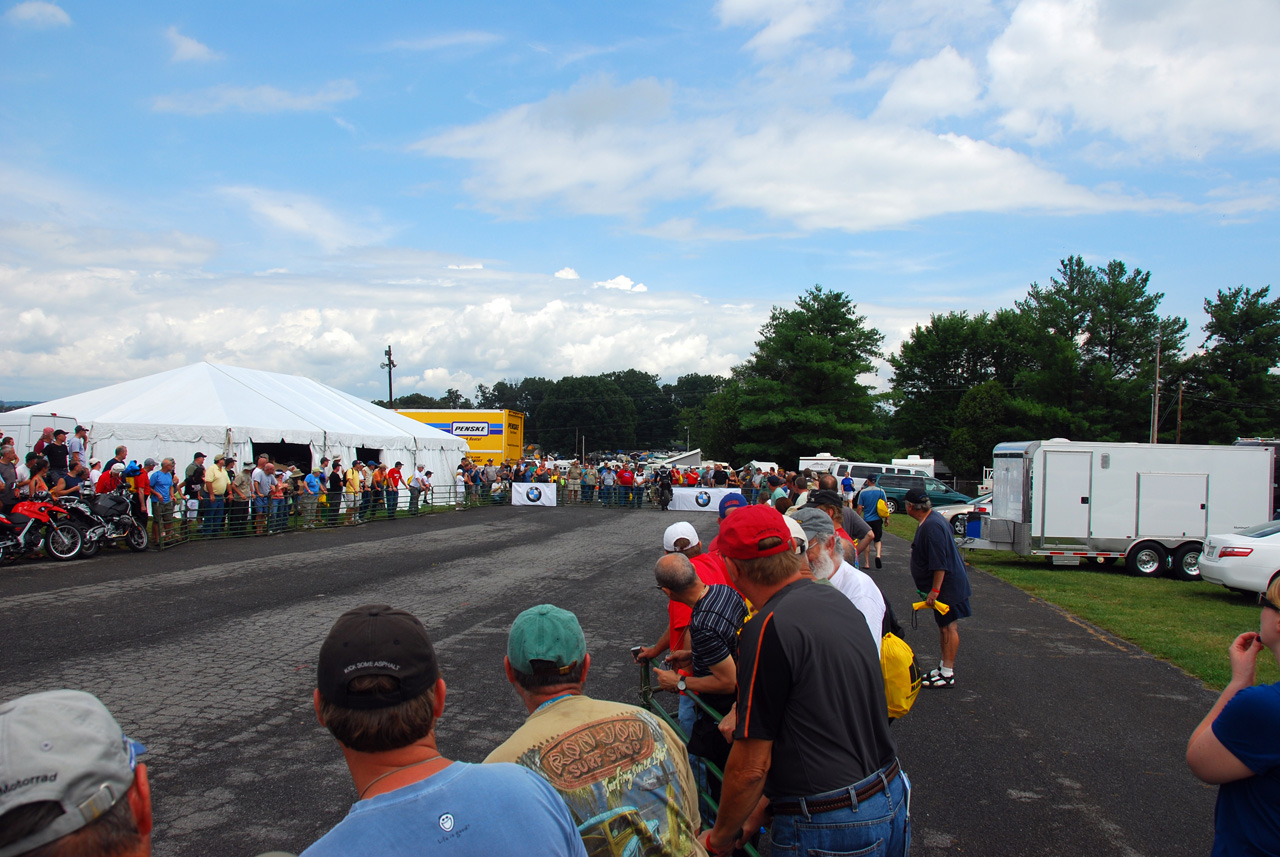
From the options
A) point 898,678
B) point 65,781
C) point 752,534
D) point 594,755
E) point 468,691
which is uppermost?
point 752,534

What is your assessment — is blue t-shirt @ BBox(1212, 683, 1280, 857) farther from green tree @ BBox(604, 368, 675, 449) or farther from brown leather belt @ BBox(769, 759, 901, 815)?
green tree @ BBox(604, 368, 675, 449)

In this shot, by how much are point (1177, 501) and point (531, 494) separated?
23.5m

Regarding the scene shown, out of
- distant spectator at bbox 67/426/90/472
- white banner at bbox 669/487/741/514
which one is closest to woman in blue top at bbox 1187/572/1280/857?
distant spectator at bbox 67/426/90/472

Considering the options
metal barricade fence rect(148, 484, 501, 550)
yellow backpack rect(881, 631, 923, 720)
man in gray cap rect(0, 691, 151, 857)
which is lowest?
metal barricade fence rect(148, 484, 501, 550)

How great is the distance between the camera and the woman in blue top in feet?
7.30

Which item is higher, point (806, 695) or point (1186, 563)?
point (806, 695)

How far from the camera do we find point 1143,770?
16.9 feet

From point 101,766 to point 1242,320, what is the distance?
6148 centimetres

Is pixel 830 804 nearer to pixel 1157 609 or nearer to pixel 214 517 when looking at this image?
pixel 1157 609

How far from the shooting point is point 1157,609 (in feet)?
38.3

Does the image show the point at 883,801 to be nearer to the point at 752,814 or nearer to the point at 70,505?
the point at 752,814

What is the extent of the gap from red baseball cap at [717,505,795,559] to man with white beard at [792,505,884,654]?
137 centimetres

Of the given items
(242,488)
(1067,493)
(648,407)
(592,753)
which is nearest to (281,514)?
(242,488)

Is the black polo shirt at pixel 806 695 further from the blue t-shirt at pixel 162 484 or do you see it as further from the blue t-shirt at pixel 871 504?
the blue t-shirt at pixel 162 484
